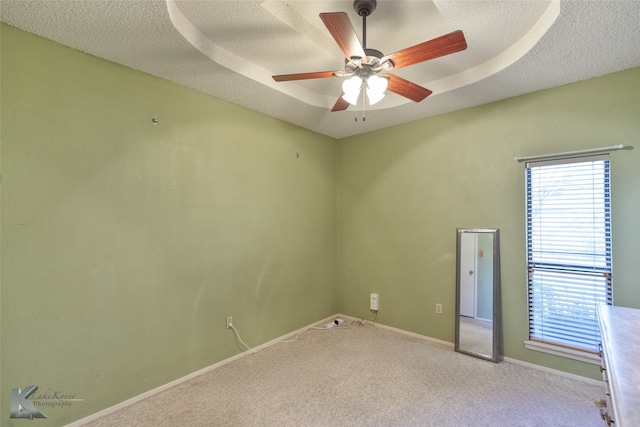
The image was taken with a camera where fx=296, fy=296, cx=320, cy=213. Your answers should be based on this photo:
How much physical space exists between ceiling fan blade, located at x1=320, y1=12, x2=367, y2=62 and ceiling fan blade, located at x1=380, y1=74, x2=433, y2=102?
330 mm

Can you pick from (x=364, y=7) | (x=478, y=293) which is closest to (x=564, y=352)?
(x=478, y=293)

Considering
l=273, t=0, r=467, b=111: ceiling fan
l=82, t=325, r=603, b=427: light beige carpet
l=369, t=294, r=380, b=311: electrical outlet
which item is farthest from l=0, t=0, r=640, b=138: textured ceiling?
l=82, t=325, r=603, b=427: light beige carpet

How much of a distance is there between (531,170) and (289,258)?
2634 millimetres

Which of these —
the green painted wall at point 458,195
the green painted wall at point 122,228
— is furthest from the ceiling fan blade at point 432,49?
the green painted wall at point 122,228

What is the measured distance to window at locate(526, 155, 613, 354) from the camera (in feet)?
7.95

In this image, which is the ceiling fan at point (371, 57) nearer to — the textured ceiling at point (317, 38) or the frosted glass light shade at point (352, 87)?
the frosted glass light shade at point (352, 87)

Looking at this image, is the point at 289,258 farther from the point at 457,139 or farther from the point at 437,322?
the point at 457,139

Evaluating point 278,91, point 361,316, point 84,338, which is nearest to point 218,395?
point 84,338

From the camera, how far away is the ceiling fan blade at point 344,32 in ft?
4.53

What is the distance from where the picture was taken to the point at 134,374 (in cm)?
228

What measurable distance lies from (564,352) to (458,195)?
5.41 feet

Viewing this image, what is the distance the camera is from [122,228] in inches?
88.3

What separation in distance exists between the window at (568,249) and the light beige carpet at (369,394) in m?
0.44

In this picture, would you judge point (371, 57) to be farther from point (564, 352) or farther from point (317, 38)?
point (564, 352)
